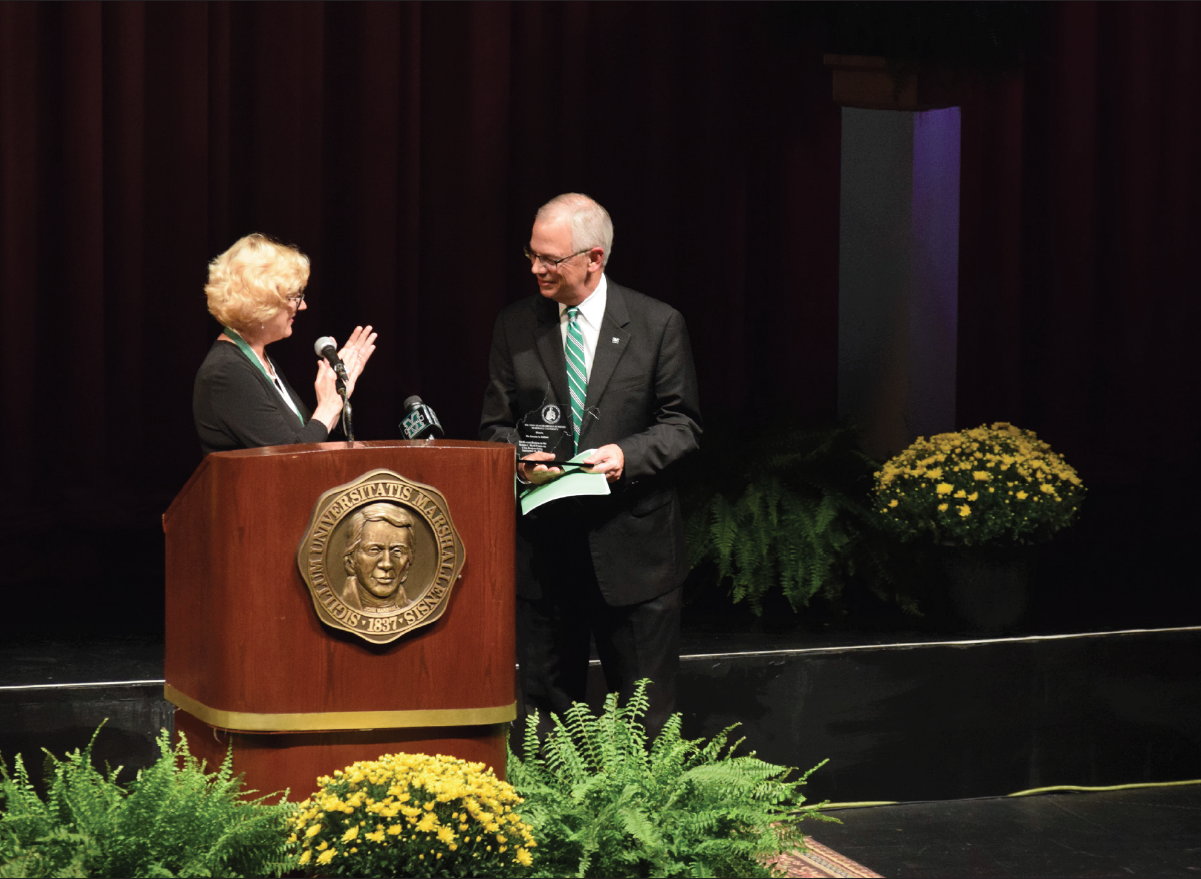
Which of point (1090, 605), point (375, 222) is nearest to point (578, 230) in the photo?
point (375, 222)

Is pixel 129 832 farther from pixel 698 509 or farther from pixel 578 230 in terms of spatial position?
pixel 698 509

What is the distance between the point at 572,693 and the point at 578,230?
98 cm

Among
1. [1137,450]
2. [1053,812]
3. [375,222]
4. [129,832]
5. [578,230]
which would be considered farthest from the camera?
[1137,450]

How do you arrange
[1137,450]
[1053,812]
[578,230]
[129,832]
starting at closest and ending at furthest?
[129,832] → [578,230] → [1053,812] → [1137,450]

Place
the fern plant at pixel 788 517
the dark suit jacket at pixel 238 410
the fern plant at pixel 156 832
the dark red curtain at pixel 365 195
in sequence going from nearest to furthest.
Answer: the fern plant at pixel 156 832, the dark suit jacket at pixel 238 410, the fern plant at pixel 788 517, the dark red curtain at pixel 365 195

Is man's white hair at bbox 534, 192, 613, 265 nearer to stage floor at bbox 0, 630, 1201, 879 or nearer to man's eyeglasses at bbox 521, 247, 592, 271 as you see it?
man's eyeglasses at bbox 521, 247, 592, 271

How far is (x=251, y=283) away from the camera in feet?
9.00

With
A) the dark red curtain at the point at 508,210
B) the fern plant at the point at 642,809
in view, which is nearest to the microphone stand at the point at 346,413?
the fern plant at the point at 642,809

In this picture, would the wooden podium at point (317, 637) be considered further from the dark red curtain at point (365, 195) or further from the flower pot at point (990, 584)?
the dark red curtain at point (365, 195)

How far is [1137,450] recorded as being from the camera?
607 centimetres

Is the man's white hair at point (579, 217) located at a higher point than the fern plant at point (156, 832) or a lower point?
higher

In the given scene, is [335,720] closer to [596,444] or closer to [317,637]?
[317,637]

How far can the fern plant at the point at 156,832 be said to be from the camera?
2.06 m

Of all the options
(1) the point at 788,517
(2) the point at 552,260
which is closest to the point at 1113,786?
(1) the point at 788,517
